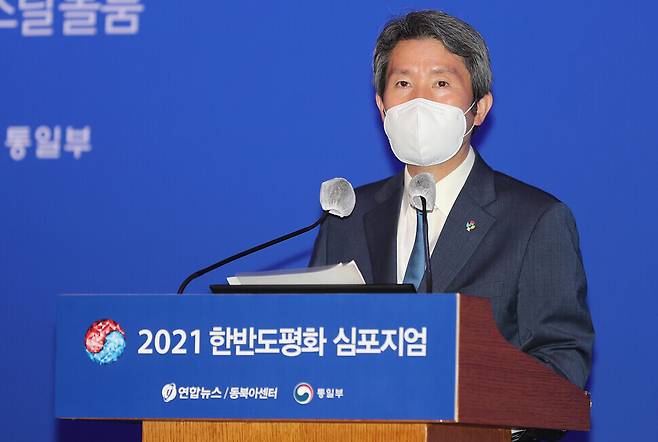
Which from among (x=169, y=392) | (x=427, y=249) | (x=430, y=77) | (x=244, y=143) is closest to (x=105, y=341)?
(x=169, y=392)

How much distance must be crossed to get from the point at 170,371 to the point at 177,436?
0.10 m

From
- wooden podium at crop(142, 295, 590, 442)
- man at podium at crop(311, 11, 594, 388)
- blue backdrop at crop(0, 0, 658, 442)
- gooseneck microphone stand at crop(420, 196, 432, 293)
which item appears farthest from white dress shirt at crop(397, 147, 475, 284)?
wooden podium at crop(142, 295, 590, 442)

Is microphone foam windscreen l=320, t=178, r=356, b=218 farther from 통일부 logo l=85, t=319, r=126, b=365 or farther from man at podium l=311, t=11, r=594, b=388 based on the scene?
통일부 logo l=85, t=319, r=126, b=365

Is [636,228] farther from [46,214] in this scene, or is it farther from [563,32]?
[46,214]

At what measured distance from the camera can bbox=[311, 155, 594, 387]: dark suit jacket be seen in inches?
88.5

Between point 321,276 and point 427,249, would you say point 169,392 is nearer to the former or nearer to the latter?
point 321,276

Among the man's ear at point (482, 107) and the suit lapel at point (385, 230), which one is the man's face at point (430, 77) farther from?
the suit lapel at point (385, 230)

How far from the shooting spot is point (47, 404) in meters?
3.41

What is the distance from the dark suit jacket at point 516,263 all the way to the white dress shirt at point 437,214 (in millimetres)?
16

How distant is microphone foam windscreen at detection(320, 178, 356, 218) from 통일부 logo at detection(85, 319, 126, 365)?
535mm

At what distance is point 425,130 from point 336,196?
0.32 metres

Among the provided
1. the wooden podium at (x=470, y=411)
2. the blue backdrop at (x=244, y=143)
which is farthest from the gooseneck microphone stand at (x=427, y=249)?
the blue backdrop at (x=244, y=143)

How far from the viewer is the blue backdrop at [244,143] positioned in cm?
304

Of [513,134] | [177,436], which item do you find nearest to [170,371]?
[177,436]
